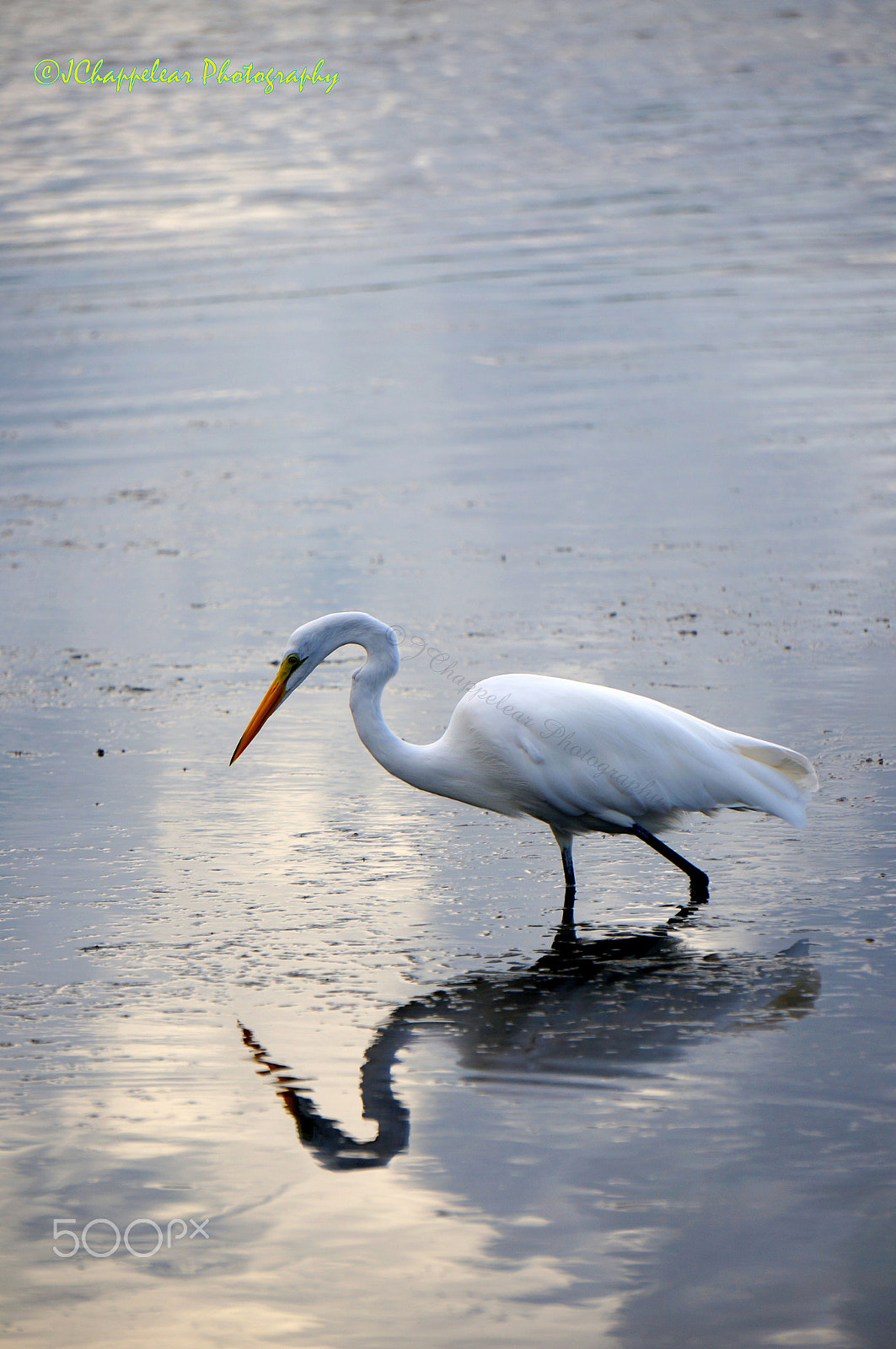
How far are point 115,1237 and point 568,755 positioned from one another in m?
2.30

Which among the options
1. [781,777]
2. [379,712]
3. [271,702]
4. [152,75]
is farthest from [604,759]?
[152,75]

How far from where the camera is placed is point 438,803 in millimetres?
6551

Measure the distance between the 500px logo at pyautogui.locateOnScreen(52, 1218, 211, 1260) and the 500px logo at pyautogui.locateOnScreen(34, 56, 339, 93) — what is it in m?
28.1

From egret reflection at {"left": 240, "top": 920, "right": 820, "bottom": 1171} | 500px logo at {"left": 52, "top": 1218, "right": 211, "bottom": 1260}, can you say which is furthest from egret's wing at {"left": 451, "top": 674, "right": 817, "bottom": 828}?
500px logo at {"left": 52, "top": 1218, "right": 211, "bottom": 1260}

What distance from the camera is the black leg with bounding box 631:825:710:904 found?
215 inches

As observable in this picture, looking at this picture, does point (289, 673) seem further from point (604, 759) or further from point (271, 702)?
point (604, 759)

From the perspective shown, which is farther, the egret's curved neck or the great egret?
the egret's curved neck

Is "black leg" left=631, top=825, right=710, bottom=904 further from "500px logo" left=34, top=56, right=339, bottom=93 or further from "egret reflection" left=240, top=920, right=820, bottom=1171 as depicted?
"500px logo" left=34, top=56, right=339, bottom=93

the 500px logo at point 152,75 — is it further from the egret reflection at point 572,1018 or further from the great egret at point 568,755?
the egret reflection at point 572,1018

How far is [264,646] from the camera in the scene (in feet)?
27.2

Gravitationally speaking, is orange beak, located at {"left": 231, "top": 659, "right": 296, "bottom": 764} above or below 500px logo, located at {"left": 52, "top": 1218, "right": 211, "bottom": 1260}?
above

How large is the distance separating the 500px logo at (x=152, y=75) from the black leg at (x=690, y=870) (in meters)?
26.3

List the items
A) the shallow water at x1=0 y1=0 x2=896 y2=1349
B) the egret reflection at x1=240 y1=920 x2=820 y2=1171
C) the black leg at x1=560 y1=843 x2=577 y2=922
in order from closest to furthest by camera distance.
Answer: the shallow water at x1=0 y1=0 x2=896 y2=1349, the egret reflection at x1=240 y1=920 x2=820 y2=1171, the black leg at x1=560 y1=843 x2=577 y2=922

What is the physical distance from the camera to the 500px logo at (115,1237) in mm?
3715
